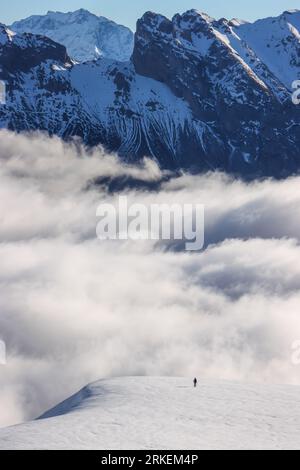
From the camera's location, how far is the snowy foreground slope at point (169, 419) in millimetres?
69250

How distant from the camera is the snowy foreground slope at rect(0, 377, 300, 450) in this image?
227ft

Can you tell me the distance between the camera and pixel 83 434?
237ft

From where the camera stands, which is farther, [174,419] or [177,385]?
[177,385]

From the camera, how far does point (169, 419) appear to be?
262ft
